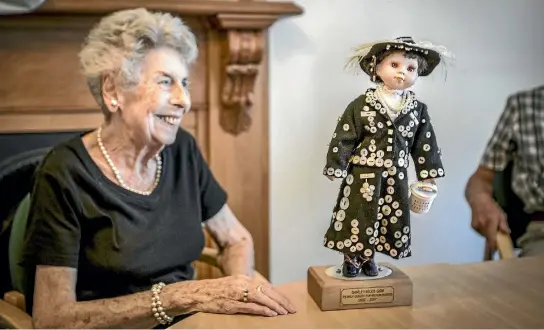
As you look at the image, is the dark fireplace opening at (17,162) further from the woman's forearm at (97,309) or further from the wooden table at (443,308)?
the wooden table at (443,308)

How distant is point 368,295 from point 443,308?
0.12m

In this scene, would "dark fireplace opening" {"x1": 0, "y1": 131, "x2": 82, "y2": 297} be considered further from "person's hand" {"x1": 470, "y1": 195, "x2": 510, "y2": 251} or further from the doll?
"person's hand" {"x1": 470, "y1": 195, "x2": 510, "y2": 251}

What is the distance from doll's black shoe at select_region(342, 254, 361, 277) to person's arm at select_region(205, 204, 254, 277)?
1.54 feet

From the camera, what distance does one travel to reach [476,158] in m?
1.78

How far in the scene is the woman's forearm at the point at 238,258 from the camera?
1396mm

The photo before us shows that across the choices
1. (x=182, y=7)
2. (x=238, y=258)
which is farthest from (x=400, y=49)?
(x=182, y=7)

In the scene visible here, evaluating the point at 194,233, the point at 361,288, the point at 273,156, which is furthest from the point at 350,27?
the point at 361,288

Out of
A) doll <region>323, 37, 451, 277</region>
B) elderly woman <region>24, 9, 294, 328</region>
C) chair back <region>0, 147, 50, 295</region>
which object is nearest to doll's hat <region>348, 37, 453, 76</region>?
doll <region>323, 37, 451, 277</region>

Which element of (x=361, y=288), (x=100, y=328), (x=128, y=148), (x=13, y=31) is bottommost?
(x=100, y=328)

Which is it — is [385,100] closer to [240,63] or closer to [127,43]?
[127,43]

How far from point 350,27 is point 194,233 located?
532mm

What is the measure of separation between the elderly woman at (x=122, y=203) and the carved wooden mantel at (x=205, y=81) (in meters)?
0.33

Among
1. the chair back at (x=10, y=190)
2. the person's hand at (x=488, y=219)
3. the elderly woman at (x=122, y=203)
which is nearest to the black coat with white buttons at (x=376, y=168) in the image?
the elderly woman at (x=122, y=203)

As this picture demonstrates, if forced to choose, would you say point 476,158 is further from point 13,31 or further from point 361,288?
point 13,31
